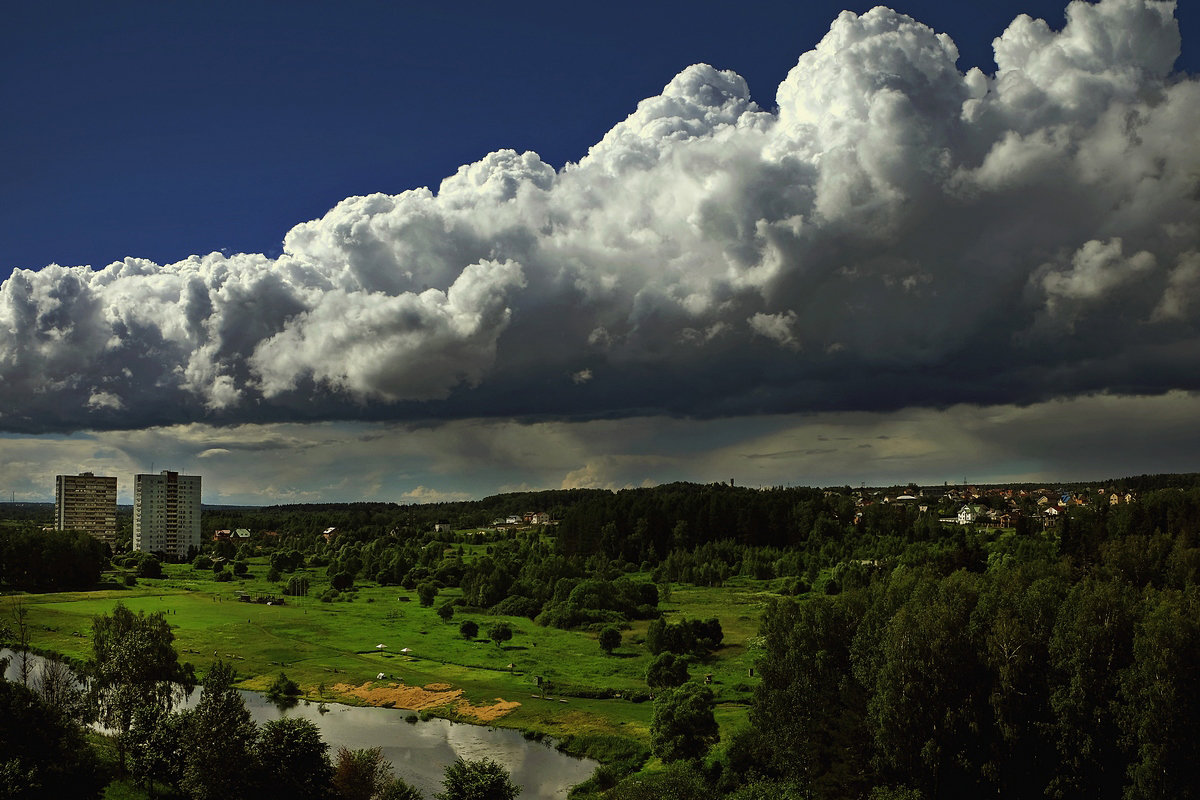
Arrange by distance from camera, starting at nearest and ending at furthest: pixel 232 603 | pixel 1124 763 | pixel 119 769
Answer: pixel 1124 763 < pixel 119 769 < pixel 232 603

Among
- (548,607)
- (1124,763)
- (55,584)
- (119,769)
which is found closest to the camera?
(1124,763)

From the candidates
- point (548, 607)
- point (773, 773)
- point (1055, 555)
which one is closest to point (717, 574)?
point (548, 607)

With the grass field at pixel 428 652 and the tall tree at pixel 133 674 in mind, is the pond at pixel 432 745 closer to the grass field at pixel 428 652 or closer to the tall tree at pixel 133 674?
the grass field at pixel 428 652

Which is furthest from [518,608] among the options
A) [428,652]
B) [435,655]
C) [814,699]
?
[814,699]

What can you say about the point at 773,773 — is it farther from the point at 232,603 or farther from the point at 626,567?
the point at 626,567

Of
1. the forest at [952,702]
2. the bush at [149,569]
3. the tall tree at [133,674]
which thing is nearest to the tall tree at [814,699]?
the forest at [952,702]

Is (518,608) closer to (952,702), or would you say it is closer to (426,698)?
(426,698)

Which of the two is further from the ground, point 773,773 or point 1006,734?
point 1006,734
